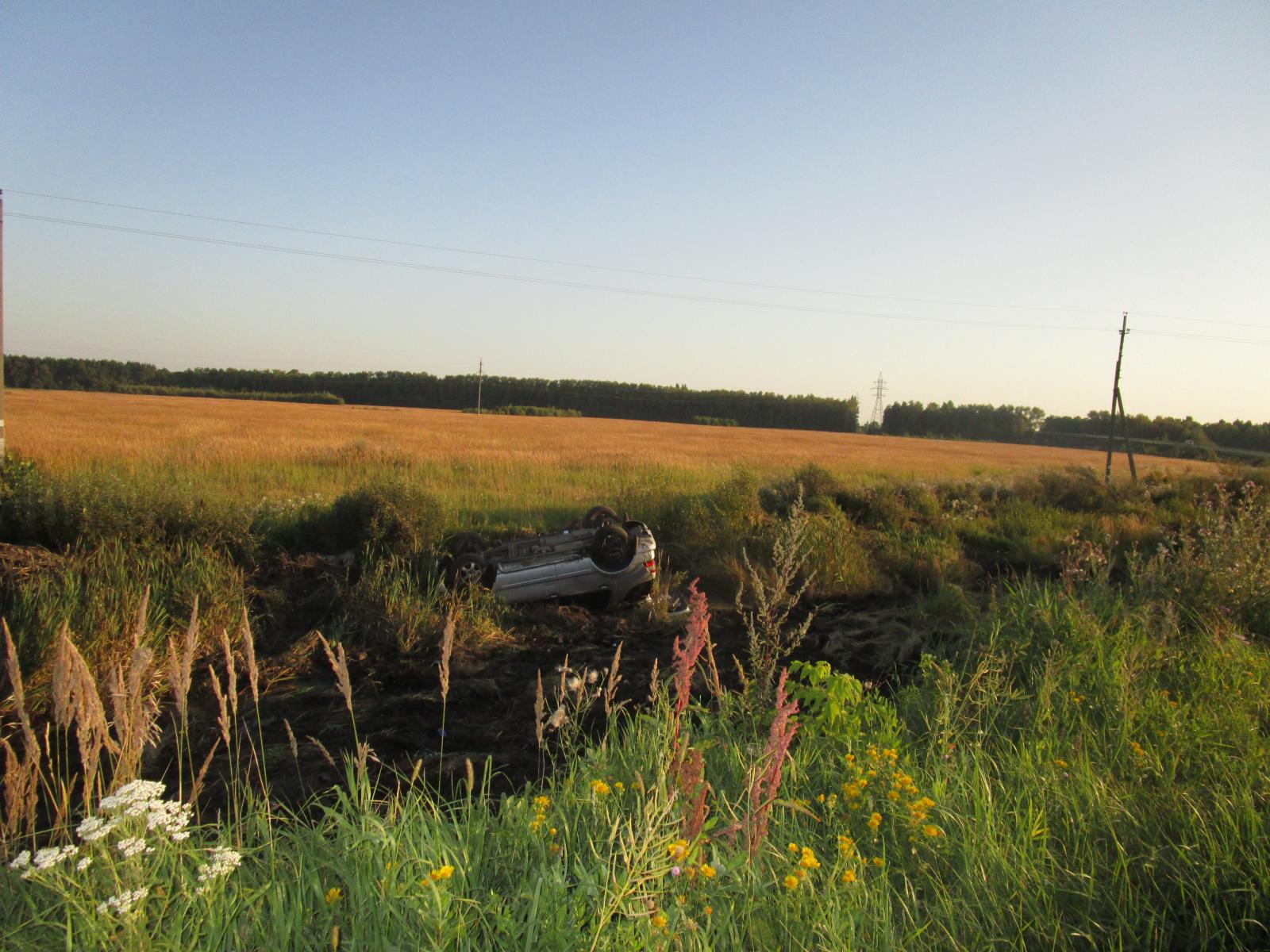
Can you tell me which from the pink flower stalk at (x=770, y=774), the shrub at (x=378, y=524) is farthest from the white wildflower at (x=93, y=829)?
the shrub at (x=378, y=524)

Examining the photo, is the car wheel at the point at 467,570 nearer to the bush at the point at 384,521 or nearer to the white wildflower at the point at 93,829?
the bush at the point at 384,521

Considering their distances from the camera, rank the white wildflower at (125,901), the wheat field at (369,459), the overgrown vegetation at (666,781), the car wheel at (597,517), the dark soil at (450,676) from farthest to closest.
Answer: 1. the wheat field at (369,459)
2. the car wheel at (597,517)
3. the dark soil at (450,676)
4. the overgrown vegetation at (666,781)
5. the white wildflower at (125,901)

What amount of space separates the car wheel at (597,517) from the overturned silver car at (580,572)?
3.24 feet

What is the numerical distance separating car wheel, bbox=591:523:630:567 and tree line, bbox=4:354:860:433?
238ft

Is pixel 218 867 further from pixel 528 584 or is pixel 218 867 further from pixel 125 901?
pixel 528 584

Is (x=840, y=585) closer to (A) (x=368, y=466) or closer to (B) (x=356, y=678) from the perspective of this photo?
(B) (x=356, y=678)

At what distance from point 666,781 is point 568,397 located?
82368 mm

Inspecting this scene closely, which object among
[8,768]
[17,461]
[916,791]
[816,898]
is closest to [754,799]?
[816,898]

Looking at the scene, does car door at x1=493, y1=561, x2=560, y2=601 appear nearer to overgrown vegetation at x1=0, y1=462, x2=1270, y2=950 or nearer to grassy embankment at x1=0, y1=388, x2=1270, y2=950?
overgrown vegetation at x1=0, y1=462, x2=1270, y2=950

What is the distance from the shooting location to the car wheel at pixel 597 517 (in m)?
9.59

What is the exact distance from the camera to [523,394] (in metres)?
85.2

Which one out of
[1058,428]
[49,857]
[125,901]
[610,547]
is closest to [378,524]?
[610,547]

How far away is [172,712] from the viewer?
5.37 metres

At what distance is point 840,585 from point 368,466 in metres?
9.18
